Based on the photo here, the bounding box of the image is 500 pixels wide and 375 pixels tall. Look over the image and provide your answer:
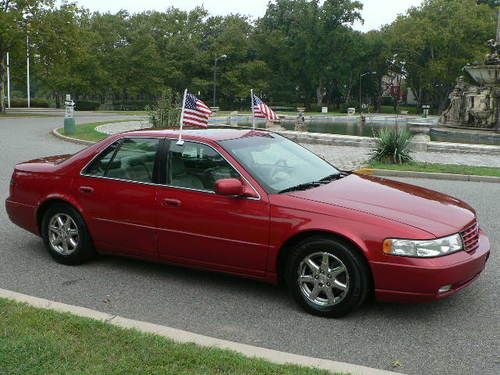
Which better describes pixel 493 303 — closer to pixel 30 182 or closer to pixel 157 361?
pixel 157 361

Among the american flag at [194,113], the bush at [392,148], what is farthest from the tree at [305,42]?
the american flag at [194,113]

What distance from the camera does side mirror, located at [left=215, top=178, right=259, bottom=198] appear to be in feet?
16.2

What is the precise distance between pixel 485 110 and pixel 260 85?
47.4m

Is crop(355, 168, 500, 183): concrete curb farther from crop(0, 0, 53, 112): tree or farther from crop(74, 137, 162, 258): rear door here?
crop(0, 0, 53, 112): tree

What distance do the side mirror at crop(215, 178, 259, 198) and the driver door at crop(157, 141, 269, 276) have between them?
0.18 feet

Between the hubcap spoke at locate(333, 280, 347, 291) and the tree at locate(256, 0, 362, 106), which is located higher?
the tree at locate(256, 0, 362, 106)

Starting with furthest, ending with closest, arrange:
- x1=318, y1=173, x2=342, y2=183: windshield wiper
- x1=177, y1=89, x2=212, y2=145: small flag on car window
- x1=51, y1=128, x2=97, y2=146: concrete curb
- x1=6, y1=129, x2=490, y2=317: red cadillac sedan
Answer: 1. x1=51, y1=128, x2=97, y2=146: concrete curb
2. x1=177, y1=89, x2=212, y2=145: small flag on car window
3. x1=318, y1=173, x2=342, y2=183: windshield wiper
4. x1=6, y1=129, x2=490, y2=317: red cadillac sedan

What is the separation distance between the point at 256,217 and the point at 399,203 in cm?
121

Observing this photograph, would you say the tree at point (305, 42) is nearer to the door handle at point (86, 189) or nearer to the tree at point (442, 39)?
the tree at point (442, 39)

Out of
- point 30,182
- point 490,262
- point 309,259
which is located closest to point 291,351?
point 309,259

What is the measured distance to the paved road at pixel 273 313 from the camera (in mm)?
4148

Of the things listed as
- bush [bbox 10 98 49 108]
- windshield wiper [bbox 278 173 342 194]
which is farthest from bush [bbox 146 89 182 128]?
bush [bbox 10 98 49 108]

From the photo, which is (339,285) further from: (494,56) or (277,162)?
(494,56)

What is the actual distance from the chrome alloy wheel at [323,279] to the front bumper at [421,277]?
10.6 inches
